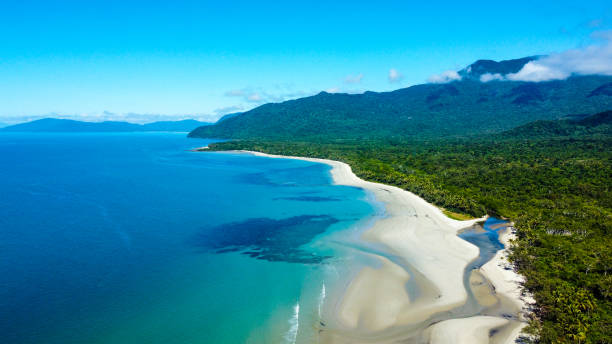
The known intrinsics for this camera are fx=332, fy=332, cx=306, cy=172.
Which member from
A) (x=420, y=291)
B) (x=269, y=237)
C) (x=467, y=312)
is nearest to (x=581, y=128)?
(x=420, y=291)

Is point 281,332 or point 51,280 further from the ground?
point 51,280

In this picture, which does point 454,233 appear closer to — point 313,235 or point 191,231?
point 313,235

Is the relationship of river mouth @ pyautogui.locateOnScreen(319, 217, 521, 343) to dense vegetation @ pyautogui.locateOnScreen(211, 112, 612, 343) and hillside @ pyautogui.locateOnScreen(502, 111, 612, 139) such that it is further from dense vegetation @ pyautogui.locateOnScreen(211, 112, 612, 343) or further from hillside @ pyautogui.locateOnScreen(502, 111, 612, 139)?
hillside @ pyautogui.locateOnScreen(502, 111, 612, 139)

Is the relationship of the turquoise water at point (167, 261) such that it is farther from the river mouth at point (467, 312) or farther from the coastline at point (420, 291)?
the river mouth at point (467, 312)

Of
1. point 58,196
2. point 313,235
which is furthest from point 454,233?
point 58,196

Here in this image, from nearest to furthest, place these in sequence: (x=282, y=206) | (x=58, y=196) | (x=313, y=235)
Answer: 1. (x=313, y=235)
2. (x=282, y=206)
3. (x=58, y=196)

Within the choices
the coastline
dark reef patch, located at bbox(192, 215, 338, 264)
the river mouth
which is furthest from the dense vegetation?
dark reef patch, located at bbox(192, 215, 338, 264)

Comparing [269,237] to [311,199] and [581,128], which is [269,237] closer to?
[311,199]
